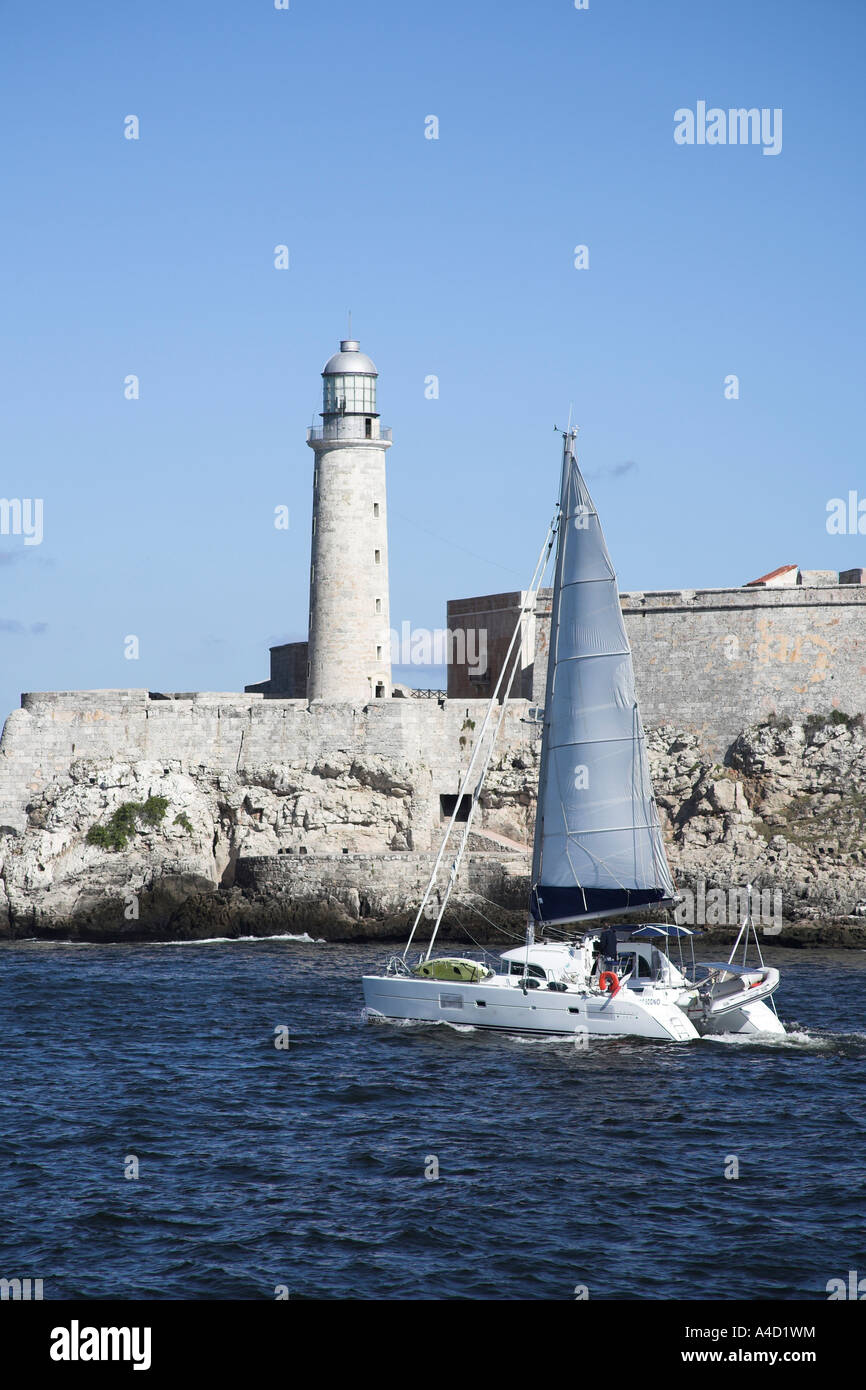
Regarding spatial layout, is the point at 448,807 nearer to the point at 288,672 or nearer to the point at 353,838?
the point at 353,838

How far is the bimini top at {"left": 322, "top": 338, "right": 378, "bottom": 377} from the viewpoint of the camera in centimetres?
3912

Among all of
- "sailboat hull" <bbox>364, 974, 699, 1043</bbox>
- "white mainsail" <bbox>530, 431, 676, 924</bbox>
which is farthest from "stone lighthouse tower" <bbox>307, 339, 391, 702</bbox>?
"sailboat hull" <bbox>364, 974, 699, 1043</bbox>

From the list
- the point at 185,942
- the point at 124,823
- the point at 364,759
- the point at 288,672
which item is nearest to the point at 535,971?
the point at 185,942

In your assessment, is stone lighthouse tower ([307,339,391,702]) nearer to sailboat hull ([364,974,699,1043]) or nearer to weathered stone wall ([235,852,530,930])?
weathered stone wall ([235,852,530,930])

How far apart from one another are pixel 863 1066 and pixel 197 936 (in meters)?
18.4

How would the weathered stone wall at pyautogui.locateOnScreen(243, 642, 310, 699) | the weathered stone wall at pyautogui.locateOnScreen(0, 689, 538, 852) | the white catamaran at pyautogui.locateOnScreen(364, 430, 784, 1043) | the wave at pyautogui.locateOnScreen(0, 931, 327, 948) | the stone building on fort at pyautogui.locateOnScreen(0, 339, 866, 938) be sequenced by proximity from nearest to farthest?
the white catamaran at pyautogui.locateOnScreen(364, 430, 784, 1043), the wave at pyautogui.locateOnScreen(0, 931, 327, 948), the stone building on fort at pyautogui.locateOnScreen(0, 339, 866, 938), the weathered stone wall at pyautogui.locateOnScreen(0, 689, 538, 852), the weathered stone wall at pyautogui.locateOnScreen(243, 642, 310, 699)

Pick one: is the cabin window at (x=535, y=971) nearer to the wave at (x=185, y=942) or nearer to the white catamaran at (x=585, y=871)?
the white catamaran at (x=585, y=871)

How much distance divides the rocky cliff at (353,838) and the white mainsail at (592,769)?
11.0 metres

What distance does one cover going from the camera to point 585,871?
22.8 m

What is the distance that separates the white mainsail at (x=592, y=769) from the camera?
22.7 metres

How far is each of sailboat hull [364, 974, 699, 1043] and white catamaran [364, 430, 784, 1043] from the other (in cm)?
2

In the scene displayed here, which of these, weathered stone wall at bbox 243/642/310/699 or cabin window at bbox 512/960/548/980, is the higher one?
weathered stone wall at bbox 243/642/310/699
